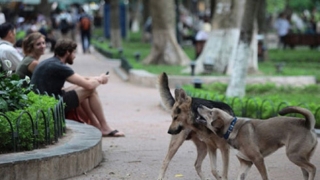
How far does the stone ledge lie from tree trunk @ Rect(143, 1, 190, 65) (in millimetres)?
14772

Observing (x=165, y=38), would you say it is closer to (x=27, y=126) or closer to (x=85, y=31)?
(x=85, y=31)

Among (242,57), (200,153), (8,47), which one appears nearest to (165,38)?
(242,57)

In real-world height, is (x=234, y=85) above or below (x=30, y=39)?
below

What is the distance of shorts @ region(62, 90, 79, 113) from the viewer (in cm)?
1133

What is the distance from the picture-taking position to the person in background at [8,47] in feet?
39.4

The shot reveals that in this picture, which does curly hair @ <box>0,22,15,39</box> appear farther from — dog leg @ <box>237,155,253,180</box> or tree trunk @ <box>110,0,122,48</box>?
tree trunk @ <box>110,0,122,48</box>

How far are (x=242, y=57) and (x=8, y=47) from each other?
5.57m

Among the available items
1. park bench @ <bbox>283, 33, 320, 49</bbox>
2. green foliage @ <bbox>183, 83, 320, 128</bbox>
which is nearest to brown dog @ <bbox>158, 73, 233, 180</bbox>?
green foliage @ <bbox>183, 83, 320, 128</bbox>

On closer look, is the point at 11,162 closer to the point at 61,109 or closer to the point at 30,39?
the point at 61,109

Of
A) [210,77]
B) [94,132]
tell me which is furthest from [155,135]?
[210,77]

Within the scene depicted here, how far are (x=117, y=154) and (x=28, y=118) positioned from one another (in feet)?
6.48

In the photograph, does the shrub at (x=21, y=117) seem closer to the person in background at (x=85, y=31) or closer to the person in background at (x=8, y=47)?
the person in background at (x=8, y=47)

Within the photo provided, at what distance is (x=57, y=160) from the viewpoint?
8.42m

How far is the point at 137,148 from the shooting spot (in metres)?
11.1
